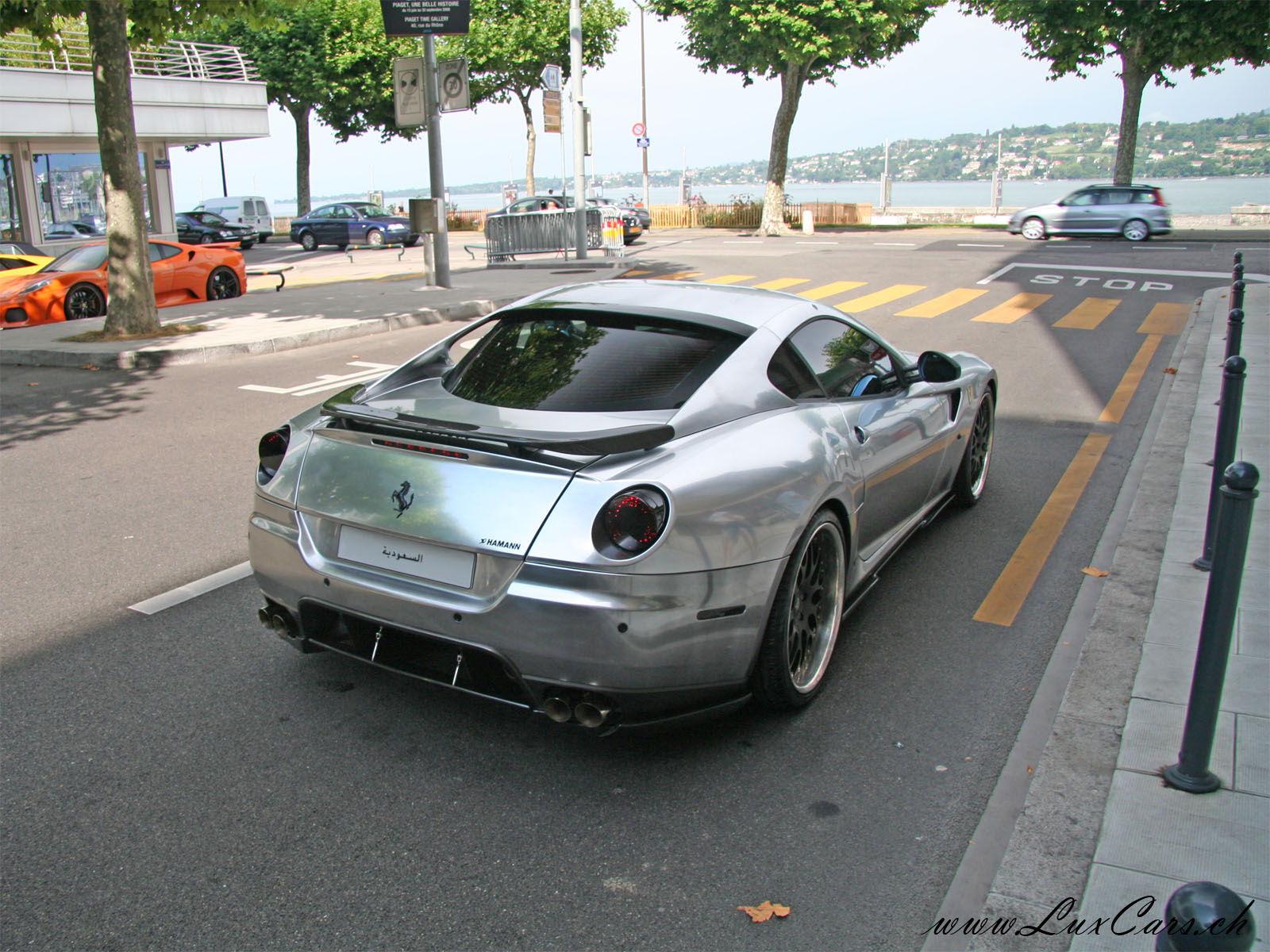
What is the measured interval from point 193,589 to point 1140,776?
13.1 ft

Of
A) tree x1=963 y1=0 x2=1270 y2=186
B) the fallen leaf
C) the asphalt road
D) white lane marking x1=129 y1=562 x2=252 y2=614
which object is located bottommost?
the fallen leaf

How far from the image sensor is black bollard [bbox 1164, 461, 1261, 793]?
8.99 ft

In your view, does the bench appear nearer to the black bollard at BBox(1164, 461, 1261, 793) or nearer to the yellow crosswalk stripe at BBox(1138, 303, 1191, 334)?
the yellow crosswalk stripe at BBox(1138, 303, 1191, 334)

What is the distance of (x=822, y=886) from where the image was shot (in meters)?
→ 2.76

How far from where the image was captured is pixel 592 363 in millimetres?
3811

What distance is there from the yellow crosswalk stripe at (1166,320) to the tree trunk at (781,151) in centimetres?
2314

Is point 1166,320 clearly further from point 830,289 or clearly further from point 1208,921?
point 1208,921

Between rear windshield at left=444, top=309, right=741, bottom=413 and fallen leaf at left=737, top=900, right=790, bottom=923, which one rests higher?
rear windshield at left=444, top=309, right=741, bottom=413

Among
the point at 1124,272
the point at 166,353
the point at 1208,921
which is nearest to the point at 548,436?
the point at 1208,921

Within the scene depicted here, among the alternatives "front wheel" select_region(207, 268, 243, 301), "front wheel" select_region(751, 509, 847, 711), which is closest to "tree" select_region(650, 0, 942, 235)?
"front wheel" select_region(207, 268, 243, 301)

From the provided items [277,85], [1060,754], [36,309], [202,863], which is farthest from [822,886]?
[277,85]

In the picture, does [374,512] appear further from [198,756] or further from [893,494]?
[893,494]

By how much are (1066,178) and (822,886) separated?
122 metres

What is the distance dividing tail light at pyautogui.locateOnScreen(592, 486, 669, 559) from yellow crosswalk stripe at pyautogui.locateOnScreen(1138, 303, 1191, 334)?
40.2 feet
